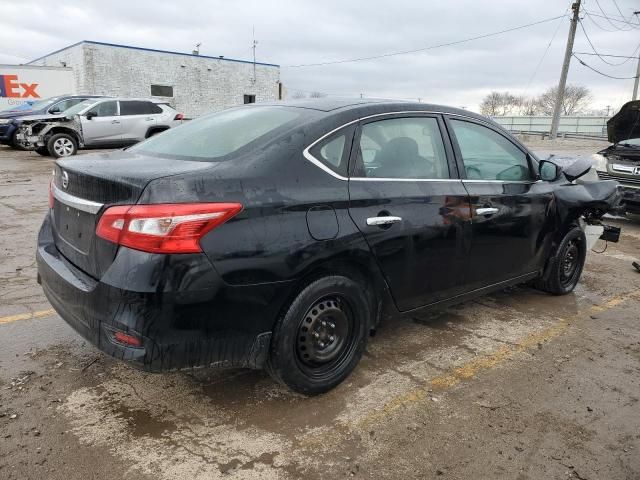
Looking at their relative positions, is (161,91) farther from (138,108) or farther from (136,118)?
(136,118)

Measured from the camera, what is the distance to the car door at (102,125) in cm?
1405

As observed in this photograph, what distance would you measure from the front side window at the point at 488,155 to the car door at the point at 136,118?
510 inches

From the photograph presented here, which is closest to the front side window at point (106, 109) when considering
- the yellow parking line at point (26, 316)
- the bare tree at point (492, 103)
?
the yellow parking line at point (26, 316)

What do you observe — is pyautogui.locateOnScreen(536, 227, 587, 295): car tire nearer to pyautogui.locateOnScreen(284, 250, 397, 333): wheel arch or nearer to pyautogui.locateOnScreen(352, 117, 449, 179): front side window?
pyautogui.locateOnScreen(352, 117, 449, 179): front side window

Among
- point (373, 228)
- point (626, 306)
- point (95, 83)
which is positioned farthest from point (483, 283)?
point (95, 83)

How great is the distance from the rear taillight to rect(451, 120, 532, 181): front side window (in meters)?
2.02

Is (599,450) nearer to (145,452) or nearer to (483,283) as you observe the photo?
(483,283)

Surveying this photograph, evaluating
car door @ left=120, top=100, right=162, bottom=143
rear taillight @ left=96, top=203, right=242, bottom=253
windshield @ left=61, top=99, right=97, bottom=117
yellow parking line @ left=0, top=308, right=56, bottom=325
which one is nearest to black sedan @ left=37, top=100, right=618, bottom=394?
rear taillight @ left=96, top=203, right=242, bottom=253

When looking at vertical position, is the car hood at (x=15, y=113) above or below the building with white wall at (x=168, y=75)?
below

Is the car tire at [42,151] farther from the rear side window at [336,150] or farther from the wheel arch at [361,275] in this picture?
the wheel arch at [361,275]

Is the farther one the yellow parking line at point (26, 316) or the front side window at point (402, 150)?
the yellow parking line at point (26, 316)

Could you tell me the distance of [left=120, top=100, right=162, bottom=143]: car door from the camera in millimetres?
14719

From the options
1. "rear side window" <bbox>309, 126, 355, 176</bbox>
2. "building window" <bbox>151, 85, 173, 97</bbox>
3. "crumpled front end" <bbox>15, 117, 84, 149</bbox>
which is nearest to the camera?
"rear side window" <bbox>309, 126, 355, 176</bbox>

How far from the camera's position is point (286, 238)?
250 centimetres
